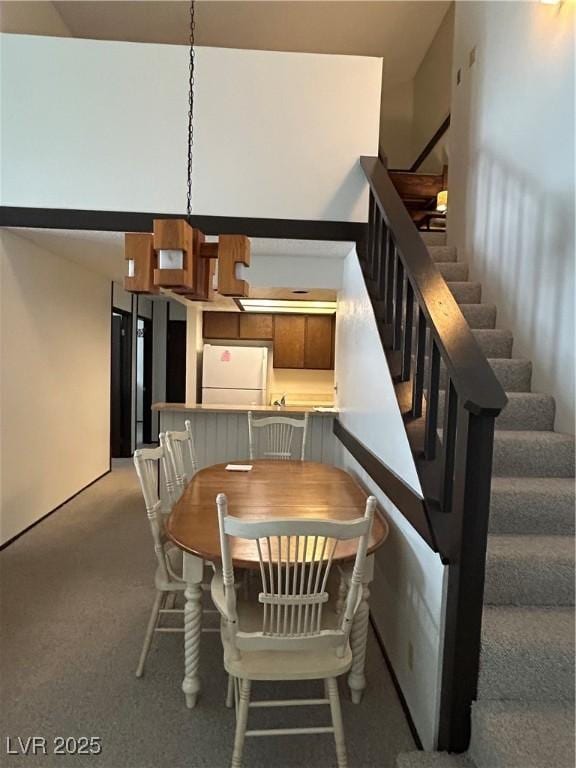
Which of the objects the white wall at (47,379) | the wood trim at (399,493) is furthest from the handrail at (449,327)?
the white wall at (47,379)

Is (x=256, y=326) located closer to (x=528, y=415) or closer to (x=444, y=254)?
(x=444, y=254)

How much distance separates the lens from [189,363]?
632cm

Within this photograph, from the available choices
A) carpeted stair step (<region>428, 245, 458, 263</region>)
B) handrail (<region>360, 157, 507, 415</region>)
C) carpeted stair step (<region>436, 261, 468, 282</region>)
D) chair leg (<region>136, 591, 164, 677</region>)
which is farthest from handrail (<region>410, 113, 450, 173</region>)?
chair leg (<region>136, 591, 164, 677</region>)

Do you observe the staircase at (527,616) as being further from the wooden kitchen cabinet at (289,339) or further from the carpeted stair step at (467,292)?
the wooden kitchen cabinet at (289,339)

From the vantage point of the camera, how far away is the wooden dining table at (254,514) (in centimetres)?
192

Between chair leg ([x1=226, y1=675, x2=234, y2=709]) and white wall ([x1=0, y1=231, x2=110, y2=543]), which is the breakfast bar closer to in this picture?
white wall ([x1=0, y1=231, x2=110, y2=543])

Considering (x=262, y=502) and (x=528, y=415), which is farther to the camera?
(x=528, y=415)

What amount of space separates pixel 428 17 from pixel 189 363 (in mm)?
4825

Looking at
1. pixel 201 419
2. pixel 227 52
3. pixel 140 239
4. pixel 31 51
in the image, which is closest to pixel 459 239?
pixel 227 52

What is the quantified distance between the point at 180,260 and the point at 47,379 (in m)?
3.07

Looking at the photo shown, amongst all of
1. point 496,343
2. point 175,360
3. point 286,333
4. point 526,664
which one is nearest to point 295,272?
point 496,343

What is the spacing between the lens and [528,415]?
268 centimetres

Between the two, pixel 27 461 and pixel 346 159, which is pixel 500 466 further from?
pixel 27 461

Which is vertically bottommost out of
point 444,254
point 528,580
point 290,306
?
point 528,580
